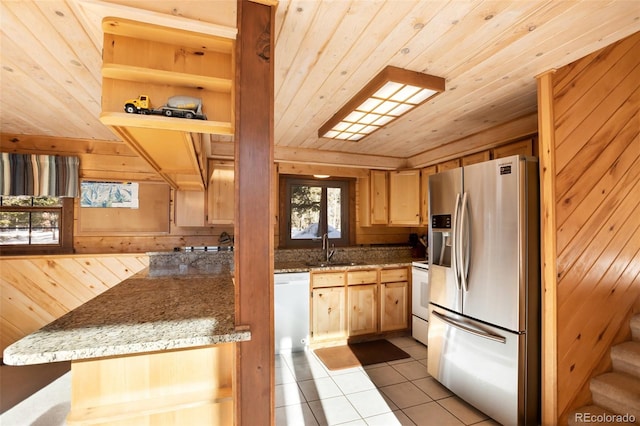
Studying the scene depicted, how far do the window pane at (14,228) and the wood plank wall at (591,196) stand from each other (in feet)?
15.8

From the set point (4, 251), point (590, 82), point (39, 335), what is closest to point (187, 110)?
point (39, 335)

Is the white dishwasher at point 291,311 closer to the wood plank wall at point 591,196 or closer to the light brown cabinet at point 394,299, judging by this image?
the light brown cabinet at point 394,299

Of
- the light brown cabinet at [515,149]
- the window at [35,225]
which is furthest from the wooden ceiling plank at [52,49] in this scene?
the light brown cabinet at [515,149]

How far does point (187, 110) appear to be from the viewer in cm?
134

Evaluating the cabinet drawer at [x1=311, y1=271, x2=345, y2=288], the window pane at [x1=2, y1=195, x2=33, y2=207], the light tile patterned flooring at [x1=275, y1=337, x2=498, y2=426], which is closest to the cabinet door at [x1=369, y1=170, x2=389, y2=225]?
the cabinet drawer at [x1=311, y1=271, x2=345, y2=288]

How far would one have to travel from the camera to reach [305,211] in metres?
4.11

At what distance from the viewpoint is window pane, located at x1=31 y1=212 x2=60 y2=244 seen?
316 cm

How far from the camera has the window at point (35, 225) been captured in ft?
10.2

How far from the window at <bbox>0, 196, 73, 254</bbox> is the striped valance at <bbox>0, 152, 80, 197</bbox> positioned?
159 millimetres

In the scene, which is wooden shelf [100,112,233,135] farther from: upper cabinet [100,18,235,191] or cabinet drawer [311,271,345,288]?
cabinet drawer [311,271,345,288]

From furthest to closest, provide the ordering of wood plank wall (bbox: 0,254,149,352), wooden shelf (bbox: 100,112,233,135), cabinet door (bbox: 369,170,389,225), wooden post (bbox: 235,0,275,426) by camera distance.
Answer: cabinet door (bbox: 369,170,389,225)
wood plank wall (bbox: 0,254,149,352)
wooden shelf (bbox: 100,112,233,135)
wooden post (bbox: 235,0,275,426)

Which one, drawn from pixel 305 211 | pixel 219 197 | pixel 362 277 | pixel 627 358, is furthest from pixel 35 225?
pixel 627 358

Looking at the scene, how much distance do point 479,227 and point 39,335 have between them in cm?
250

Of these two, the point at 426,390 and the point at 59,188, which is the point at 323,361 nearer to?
the point at 426,390
